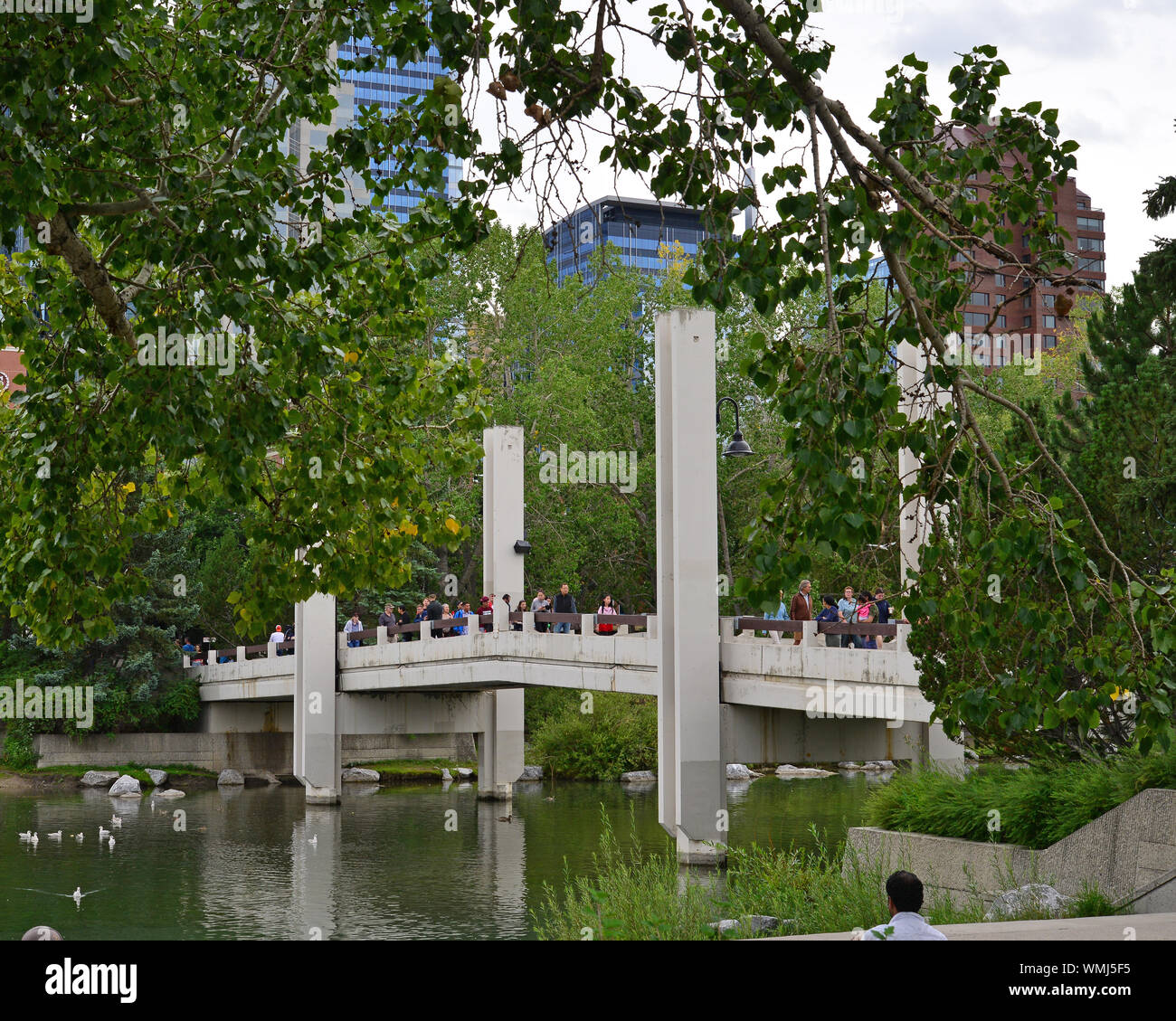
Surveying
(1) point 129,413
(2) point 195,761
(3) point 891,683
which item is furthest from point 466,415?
(2) point 195,761

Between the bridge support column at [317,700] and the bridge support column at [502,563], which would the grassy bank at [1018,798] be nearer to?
the bridge support column at [502,563]

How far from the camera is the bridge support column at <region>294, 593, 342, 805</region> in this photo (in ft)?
121

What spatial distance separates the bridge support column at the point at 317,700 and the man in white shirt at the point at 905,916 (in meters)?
31.7

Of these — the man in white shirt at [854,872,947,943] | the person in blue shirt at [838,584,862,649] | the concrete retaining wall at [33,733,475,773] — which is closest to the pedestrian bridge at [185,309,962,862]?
the person in blue shirt at [838,584,862,649]

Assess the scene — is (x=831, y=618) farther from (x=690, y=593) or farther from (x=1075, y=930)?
(x=1075, y=930)

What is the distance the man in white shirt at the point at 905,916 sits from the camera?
19.8 ft

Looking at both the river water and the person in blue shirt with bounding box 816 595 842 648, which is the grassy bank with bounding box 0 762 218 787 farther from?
the person in blue shirt with bounding box 816 595 842 648

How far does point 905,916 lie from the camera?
245 inches

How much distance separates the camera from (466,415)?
11766 mm

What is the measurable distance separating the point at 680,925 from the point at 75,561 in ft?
17.3

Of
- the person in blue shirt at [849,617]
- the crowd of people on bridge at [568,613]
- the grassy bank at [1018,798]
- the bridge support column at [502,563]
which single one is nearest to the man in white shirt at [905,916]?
the crowd of people on bridge at [568,613]

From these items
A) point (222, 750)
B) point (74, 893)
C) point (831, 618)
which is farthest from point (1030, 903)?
point (222, 750)
